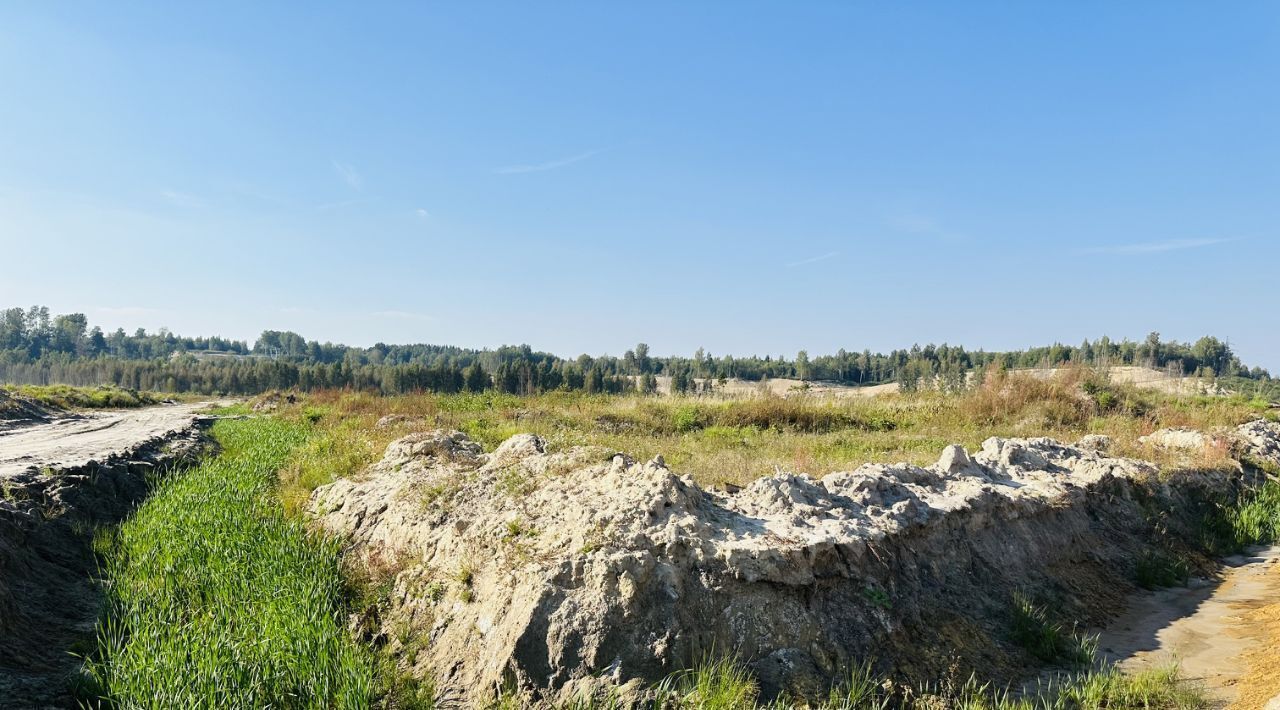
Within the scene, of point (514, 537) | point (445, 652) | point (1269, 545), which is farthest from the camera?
point (1269, 545)

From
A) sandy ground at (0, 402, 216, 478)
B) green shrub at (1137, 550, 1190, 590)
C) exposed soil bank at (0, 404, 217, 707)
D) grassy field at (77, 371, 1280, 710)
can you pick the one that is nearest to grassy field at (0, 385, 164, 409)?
sandy ground at (0, 402, 216, 478)

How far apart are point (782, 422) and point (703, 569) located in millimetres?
14844

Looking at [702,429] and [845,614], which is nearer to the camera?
[845,614]

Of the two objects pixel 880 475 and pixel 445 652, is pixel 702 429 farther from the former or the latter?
pixel 445 652

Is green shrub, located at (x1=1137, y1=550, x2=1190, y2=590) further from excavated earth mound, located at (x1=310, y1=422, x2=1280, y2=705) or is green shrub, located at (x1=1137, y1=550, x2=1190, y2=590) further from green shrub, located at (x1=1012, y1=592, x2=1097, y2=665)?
green shrub, located at (x1=1012, y1=592, x2=1097, y2=665)

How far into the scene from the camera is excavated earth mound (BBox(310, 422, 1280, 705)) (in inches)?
182

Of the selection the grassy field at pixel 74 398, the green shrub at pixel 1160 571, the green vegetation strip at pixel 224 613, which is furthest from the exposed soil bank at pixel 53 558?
the grassy field at pixel 74 398

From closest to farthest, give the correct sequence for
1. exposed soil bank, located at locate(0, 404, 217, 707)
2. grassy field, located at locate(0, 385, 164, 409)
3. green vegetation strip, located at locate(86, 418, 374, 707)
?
green vegetation strip, located at locate(86, 418, 374, 707)
exposed soil bank, located at locate(0, 404, 217, 707)
grassy field, located at locate(0, 385, 164, 409)

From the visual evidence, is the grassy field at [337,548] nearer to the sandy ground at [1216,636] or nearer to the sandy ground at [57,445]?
the sandy ground at [1216,636]

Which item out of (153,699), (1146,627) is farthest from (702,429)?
→ (153,699)

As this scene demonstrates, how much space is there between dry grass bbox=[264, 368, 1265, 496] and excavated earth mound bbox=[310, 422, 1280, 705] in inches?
106

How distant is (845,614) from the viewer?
5.12m

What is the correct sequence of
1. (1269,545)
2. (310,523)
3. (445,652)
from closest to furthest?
(445,652) < (310,523) < (1269,545)

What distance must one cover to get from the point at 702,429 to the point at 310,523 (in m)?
12.1
